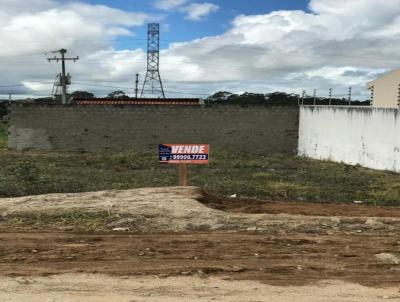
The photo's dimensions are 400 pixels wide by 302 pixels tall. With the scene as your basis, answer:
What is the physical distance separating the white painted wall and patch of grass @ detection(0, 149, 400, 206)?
615 millimetres

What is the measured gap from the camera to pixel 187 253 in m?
6.92

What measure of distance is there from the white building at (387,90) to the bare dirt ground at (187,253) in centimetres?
1866

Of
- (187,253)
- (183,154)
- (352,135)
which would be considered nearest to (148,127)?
(352,135)

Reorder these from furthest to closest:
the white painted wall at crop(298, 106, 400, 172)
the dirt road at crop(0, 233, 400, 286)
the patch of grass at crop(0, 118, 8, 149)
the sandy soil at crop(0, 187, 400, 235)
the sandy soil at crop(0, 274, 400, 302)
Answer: the patch of grass at crop(0, 118, 8, 149), the white painted wall at crop(298, 106, 400, 172), the sandy soil at crop(0, 187, 400, 235), the dirt road at crop(0, 233, 400, 286), the sandy soil at crop(0, 274, 400, 302)

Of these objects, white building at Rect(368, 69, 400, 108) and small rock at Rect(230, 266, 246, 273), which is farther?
white building at Rect(368, 69, 400, 108)

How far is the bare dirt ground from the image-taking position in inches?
217

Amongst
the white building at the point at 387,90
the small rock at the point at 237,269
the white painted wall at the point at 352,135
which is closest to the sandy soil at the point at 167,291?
the small rock at the point at 237,269

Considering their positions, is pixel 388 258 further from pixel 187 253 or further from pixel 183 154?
pixel 183 154

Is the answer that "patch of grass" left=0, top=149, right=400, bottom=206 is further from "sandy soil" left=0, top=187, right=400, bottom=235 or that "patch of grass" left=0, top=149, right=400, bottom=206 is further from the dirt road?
the dirt road

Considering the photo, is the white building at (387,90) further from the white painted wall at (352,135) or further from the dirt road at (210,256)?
the dirt road at (210,256)

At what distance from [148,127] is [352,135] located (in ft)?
34.0

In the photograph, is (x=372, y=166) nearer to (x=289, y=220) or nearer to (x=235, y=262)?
(x=289, y=220)

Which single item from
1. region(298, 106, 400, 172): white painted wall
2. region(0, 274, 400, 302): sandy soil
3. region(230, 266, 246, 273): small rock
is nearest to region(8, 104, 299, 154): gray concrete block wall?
region(298, 106, 400, 172): white painted wall

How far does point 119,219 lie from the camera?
8.92m
